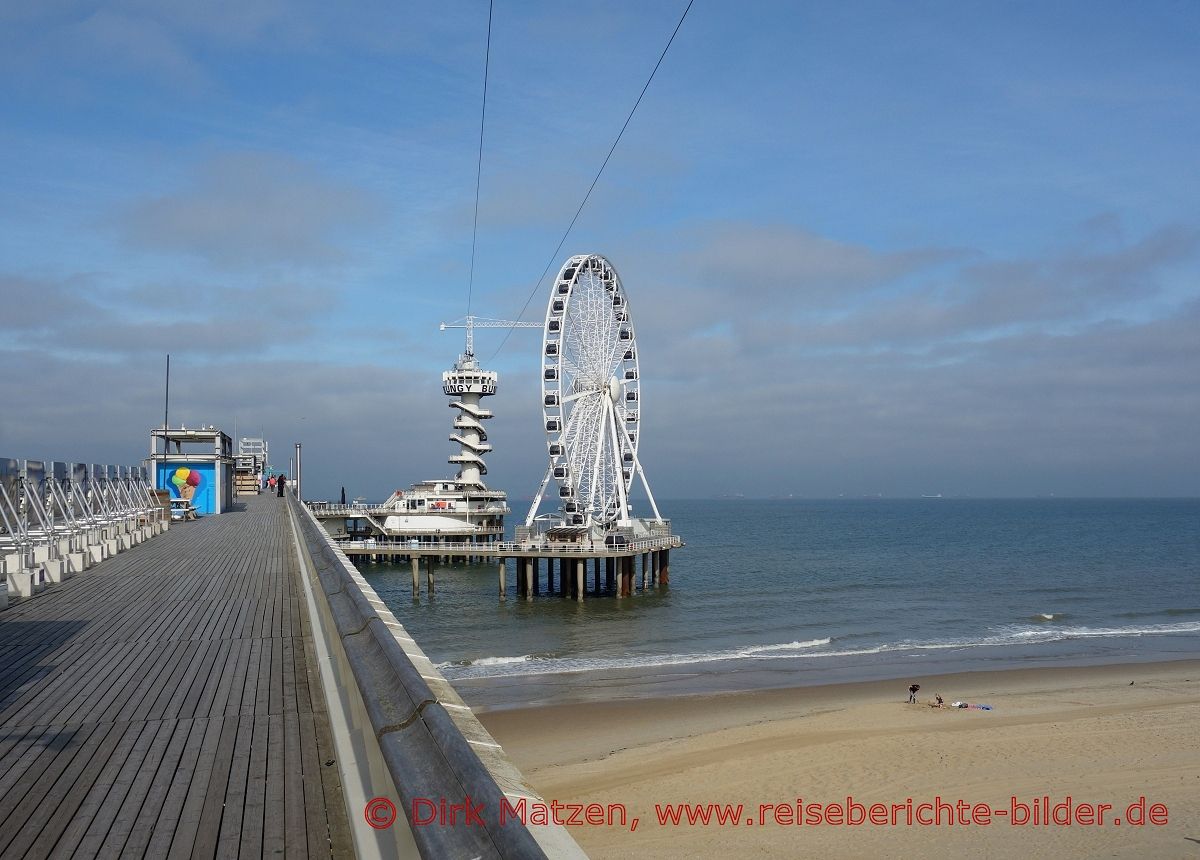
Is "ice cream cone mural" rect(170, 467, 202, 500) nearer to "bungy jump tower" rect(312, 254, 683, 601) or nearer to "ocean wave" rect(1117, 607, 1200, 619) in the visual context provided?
"bungy jump tower" rect(312, 254, 683, 601)

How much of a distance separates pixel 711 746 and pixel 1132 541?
3500 inches

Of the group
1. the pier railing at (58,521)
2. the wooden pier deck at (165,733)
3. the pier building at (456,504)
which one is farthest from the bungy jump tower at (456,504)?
the wooden pier deck at (165,733)

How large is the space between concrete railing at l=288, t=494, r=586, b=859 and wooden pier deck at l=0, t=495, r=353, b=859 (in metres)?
0.37

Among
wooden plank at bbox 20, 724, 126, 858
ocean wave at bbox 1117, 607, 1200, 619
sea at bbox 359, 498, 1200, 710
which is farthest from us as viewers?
ocean wave at bbox 1117, 607, 1200, 619

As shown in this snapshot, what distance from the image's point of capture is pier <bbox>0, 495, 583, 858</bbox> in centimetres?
Answer: 260

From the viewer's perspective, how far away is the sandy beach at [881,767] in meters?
14.0

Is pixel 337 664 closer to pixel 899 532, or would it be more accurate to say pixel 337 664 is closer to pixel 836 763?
pixel 836 763

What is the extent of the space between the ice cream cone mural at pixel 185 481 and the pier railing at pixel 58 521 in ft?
38.2

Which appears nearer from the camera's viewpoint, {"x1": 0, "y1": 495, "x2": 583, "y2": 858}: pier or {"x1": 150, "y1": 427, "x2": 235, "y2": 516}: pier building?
{"x1": 0, "y1": 495, "x2": 583, "y2": 858}: pier

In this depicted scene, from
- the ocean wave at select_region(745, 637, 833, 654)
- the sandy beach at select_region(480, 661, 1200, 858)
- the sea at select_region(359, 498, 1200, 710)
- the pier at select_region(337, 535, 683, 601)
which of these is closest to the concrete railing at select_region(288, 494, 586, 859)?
the sandy beach at select_region(480, 661, 1200, 858)

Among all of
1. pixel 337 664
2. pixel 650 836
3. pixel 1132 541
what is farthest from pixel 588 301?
pixel 1132 541

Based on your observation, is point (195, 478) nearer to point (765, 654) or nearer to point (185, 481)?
point (185, 481)

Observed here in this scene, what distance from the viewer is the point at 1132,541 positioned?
91.8 m

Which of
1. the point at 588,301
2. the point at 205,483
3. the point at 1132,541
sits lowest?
the point at 1132,541
